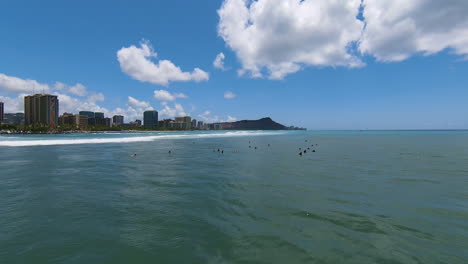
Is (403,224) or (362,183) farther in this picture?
(362,183)

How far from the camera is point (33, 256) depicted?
8.48 metres

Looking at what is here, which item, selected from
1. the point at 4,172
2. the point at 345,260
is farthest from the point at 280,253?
the point at 4,172

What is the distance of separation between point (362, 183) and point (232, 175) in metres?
12.1

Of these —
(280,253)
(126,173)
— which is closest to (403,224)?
(280,253)

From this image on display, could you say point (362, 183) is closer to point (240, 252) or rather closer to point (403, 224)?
point (403, 224)

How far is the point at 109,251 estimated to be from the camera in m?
8.84

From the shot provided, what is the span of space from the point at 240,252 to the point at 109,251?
521 centimetres

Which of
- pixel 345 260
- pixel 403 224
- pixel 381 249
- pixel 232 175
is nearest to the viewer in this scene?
pixel 345 260

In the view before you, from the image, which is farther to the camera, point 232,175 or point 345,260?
point 232,175

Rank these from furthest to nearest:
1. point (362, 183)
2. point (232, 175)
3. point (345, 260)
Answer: point (232, 175), point (362, 183), point (345, 260)

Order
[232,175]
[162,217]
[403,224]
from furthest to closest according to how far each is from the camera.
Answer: [232,175], [162,217], [403,224]

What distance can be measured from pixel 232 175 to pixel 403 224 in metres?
14.8

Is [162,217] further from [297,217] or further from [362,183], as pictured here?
[362,183]

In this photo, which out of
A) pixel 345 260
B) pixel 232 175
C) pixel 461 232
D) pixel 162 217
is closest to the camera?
pixel 345 260
